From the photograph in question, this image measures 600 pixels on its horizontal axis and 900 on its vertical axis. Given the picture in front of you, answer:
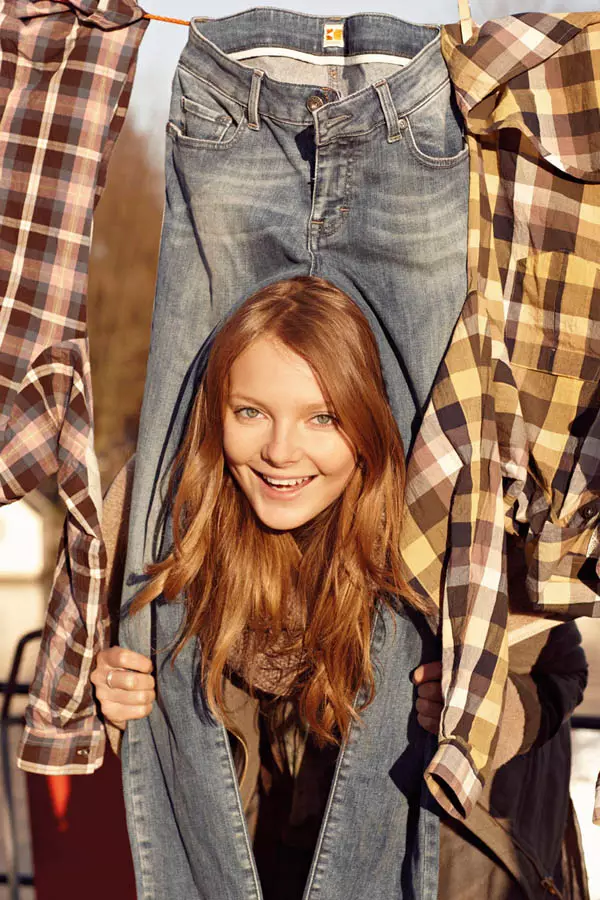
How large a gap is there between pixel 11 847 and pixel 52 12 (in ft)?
6.79

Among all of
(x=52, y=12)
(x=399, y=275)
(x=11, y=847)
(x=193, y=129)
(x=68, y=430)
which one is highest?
(x=52, y=12)

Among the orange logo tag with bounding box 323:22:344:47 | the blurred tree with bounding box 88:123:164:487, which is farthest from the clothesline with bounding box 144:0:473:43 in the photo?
the blurred tree with bounding box 88:123:164:487

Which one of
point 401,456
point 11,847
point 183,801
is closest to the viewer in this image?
point 401,456

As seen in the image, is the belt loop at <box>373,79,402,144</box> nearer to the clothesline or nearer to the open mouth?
the clothesline

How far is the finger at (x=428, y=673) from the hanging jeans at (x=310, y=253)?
0.11ft

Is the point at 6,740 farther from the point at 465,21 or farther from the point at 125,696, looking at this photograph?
the point at 465,21

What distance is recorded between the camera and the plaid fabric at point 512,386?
5.44 feet

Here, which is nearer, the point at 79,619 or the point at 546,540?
the point at 546,540

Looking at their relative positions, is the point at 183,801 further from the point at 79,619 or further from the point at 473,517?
the point at 473,517

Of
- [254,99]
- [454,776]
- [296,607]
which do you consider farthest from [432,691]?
[254,99]

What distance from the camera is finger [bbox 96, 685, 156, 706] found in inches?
77.2

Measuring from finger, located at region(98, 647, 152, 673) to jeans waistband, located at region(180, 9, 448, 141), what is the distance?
1.03 metres

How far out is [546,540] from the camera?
5.66 feet

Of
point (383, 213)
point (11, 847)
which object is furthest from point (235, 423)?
point (11, 847)
